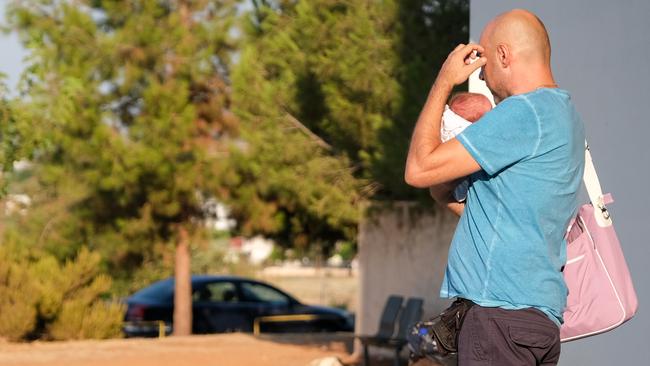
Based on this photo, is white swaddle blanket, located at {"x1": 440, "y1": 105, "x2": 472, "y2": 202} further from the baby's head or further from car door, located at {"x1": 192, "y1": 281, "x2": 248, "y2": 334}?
car door, located at {"x1": 192, "y1": 281, "x2": 248, "y2": 334}

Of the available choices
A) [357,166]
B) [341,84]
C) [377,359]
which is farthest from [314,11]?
[377,359]

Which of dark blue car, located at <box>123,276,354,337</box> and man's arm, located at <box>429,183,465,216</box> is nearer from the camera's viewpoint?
man's arm, located at <box>429,183,465,216</box>

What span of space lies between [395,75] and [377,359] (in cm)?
366

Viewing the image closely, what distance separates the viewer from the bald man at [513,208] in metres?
3.03

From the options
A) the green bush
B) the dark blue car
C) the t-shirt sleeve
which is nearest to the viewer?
the t-shirt sleeve

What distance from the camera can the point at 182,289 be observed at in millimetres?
18688

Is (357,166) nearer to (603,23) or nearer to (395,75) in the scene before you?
(395,75)

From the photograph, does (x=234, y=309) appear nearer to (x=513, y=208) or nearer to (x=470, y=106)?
(x=470, y=106)

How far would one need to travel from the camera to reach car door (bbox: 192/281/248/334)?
62.2 feet

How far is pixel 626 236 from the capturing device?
6258 millimetres

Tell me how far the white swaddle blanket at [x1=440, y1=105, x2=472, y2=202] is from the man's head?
0.22 metres

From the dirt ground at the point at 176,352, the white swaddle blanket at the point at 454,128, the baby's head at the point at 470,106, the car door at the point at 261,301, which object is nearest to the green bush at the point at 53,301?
the dirt ground at the point at 176,352

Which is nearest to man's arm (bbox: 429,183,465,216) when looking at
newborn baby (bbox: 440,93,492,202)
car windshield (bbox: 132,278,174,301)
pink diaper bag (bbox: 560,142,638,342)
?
newborn baby (bbox: 440,93,492,202)

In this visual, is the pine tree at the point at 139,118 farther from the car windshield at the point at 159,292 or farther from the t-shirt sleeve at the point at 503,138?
the t-shirt sleeve at the point at 503,138
